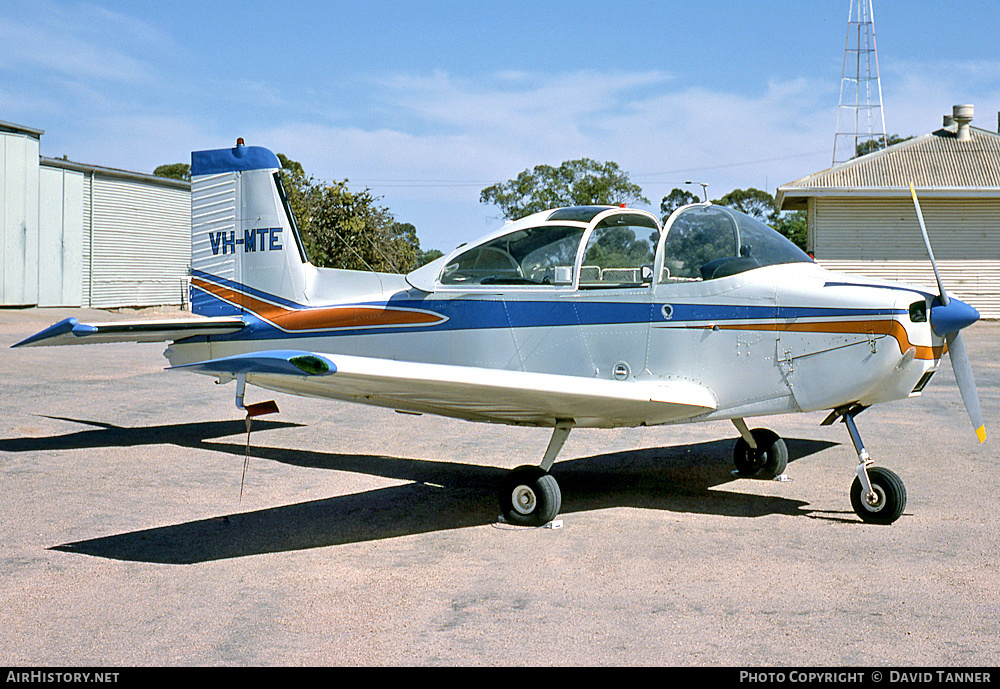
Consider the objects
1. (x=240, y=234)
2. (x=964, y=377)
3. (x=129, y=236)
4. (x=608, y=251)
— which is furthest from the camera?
(x=129, y=236)

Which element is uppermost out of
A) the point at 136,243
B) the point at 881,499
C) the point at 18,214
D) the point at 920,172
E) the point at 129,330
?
the point at 920,172

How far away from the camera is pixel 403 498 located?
22.7ft

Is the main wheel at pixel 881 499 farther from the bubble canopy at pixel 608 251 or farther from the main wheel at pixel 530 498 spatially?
the main wheel at pixel 530 498

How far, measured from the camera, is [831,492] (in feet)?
22.9

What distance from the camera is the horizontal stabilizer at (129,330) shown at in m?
6.38

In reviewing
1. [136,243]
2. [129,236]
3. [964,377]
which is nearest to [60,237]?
[129,236]

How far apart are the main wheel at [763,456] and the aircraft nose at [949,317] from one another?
7.05 ft

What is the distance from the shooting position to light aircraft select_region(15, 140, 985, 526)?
5629 mm

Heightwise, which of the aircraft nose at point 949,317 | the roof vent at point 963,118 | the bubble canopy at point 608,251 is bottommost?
the aircraft nose at point 949,317

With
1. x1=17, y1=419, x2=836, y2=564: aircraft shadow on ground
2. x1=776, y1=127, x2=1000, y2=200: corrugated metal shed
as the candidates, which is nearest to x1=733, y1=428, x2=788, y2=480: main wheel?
x1=17, y1=419, x2=836, y2=564: aircraft shadow on ground

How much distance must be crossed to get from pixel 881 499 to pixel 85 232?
34.2 meters

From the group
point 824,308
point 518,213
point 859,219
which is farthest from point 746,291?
point 518,213

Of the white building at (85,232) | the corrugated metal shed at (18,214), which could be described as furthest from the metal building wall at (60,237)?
the corrugated metal shed at (18,214)

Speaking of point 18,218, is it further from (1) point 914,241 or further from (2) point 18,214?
(1) point 914,241
